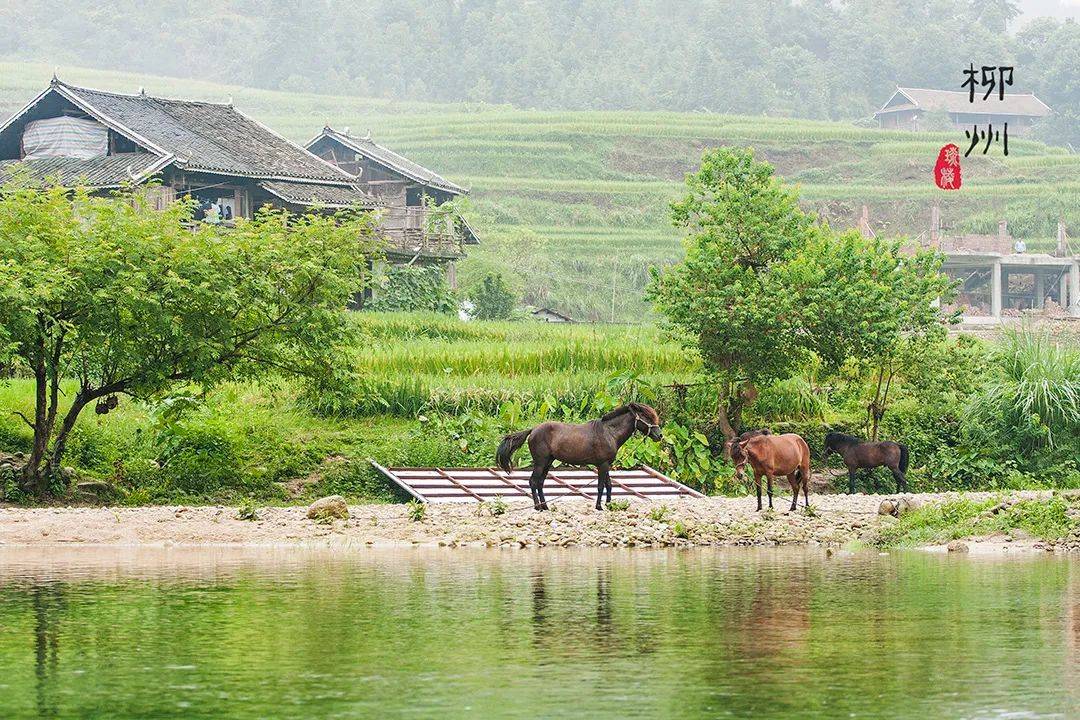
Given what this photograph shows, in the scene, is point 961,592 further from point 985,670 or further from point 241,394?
point 241,394

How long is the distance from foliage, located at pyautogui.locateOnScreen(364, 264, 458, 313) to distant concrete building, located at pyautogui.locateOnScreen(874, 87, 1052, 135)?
63486 millimetres

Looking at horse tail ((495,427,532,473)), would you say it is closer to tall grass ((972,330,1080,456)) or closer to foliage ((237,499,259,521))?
foliage ((237,499,259,521))

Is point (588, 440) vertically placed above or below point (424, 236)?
below

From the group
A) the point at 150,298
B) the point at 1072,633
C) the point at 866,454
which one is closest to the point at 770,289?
the point at 866,454

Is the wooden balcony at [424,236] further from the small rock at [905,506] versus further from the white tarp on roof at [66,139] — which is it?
the small rock at [905,506]

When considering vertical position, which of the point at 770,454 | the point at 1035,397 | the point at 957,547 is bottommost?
the point at 957,547

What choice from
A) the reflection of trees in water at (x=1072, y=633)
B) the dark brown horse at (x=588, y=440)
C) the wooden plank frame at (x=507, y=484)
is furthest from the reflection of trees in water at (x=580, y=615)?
the wooden plank frame at (x=507, y=484)

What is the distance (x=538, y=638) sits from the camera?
11516 millimetres

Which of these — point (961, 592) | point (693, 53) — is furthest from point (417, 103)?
point (961, 592)

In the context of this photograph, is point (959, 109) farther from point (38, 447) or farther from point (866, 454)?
point (38, 447)

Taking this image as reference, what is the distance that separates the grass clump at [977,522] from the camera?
1872 centimetres

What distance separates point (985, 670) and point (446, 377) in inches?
695

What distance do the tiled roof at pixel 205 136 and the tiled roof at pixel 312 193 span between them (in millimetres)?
432

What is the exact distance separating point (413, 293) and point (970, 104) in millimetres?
67749
